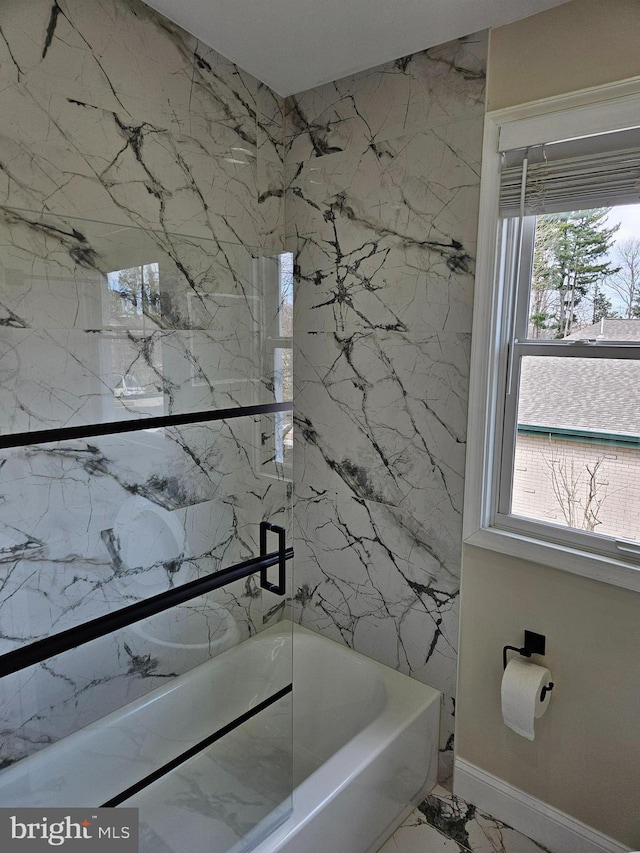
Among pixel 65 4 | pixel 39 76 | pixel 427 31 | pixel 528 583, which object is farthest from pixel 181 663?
pixel 427 31

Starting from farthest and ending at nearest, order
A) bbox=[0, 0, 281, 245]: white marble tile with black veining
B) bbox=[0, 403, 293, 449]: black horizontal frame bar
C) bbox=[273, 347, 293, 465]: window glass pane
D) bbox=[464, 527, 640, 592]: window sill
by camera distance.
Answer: bbox=[273, 347, 293, 465]: window glass pane
bbox=[464, 527, 640, 592]: window sill
bbox=[0, 0, 281, 245]: white marble tile with black veining
bbox=[0, 403, 293, 449]: black horizontal frame bar

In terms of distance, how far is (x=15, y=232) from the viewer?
4.12 ft

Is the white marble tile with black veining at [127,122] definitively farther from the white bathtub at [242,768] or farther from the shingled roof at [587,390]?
the white bathtub at [242,768]

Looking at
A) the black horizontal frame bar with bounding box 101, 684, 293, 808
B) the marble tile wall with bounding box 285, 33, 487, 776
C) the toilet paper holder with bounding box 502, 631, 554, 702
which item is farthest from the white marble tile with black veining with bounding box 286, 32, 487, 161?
the black horizontal frame bar with bounding box 101, 684, 293, 808

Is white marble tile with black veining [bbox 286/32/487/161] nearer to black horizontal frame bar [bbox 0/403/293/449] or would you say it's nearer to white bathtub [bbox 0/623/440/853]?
black horizontal frame bar [bbox 0/403/293/449]

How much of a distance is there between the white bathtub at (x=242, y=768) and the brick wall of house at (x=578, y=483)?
2.68ft

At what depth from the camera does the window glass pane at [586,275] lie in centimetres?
159

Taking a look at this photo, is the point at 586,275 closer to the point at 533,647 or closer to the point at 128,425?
the point at 533,647

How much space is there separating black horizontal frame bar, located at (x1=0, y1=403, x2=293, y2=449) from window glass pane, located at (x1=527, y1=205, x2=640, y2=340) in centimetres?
90

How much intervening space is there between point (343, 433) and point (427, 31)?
1367 mm

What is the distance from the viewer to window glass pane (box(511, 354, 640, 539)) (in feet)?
5.36

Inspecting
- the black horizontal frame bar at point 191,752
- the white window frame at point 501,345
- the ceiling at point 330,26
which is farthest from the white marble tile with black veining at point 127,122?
the black horizontal frame bar at point 191,752

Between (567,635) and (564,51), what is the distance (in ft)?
5.62

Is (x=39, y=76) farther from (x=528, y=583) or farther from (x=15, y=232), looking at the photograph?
(x=528, y=583)
